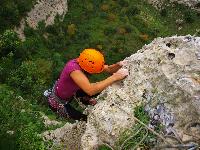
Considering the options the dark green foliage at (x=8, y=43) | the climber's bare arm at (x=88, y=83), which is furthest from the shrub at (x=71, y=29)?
the climber's bare arm at (x=88, y=83)

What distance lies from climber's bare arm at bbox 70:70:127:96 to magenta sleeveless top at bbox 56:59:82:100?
6.6 inches

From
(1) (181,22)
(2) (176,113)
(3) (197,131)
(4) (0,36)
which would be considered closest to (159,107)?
(2) (176,113)

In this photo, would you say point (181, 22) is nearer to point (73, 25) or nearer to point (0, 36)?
point (73, 25)

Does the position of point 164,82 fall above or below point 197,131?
above

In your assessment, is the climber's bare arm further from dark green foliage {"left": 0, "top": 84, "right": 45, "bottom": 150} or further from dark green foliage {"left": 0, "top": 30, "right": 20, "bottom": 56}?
dark green foliage {"left": 0, "top": 30, "right": 20, "bottom": 56}

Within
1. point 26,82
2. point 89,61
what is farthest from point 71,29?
point 89,61

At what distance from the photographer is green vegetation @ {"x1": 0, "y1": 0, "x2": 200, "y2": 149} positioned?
28.3 meters

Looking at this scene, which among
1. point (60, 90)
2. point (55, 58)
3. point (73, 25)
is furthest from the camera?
point (73, 25)

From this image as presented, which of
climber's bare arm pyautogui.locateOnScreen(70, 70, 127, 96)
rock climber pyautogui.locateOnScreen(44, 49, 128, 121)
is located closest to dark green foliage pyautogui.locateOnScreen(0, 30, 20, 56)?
rock climber pyautogui.locateOnScreen(44, 49, 128, 121)

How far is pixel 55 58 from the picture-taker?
1282 inches

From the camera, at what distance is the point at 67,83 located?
967cm

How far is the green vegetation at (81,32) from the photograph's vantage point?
28.3 metres

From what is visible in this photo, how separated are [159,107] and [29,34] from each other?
26.5 meters

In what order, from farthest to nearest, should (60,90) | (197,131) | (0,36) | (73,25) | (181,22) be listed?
Result: (181,22)
(73,25)
(0,36)
(60,90)
(197,131)
